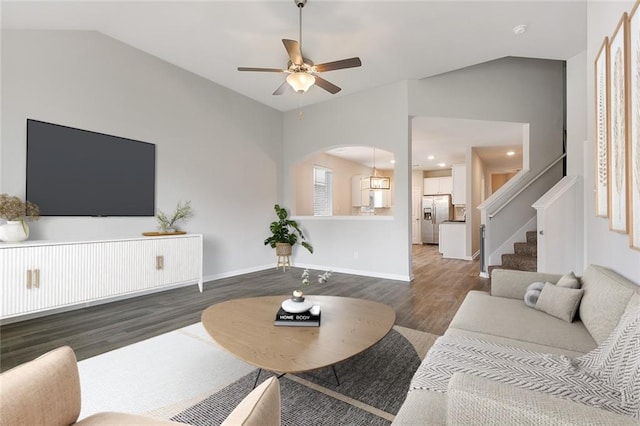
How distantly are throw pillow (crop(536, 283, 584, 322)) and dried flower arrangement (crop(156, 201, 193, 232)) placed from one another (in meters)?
4.30

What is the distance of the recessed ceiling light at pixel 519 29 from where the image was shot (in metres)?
3.23

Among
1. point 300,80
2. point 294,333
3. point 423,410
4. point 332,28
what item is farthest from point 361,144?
point 423,410

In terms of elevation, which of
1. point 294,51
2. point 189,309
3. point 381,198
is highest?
point 294,51

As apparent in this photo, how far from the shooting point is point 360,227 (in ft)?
17.8

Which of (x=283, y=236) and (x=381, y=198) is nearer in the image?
(x=283, y=236)

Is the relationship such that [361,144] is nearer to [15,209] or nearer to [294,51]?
[294,51]

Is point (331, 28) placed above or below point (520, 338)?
above

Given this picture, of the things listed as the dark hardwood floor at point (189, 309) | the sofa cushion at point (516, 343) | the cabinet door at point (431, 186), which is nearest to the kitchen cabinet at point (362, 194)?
the cabinet door at point (431, 186)

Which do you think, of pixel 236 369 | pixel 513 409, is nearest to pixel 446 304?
pixel 236 369

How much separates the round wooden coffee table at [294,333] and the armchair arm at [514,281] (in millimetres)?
1009

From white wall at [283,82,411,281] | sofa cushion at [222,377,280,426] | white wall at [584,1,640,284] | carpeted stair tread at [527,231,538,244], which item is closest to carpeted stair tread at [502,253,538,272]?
carpeted stair tread at [527,231,538,244]

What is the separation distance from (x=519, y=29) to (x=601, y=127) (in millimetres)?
1828

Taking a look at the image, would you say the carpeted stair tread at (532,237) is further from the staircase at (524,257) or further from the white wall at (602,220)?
the white wall at (602,220)

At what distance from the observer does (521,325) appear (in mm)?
1793
